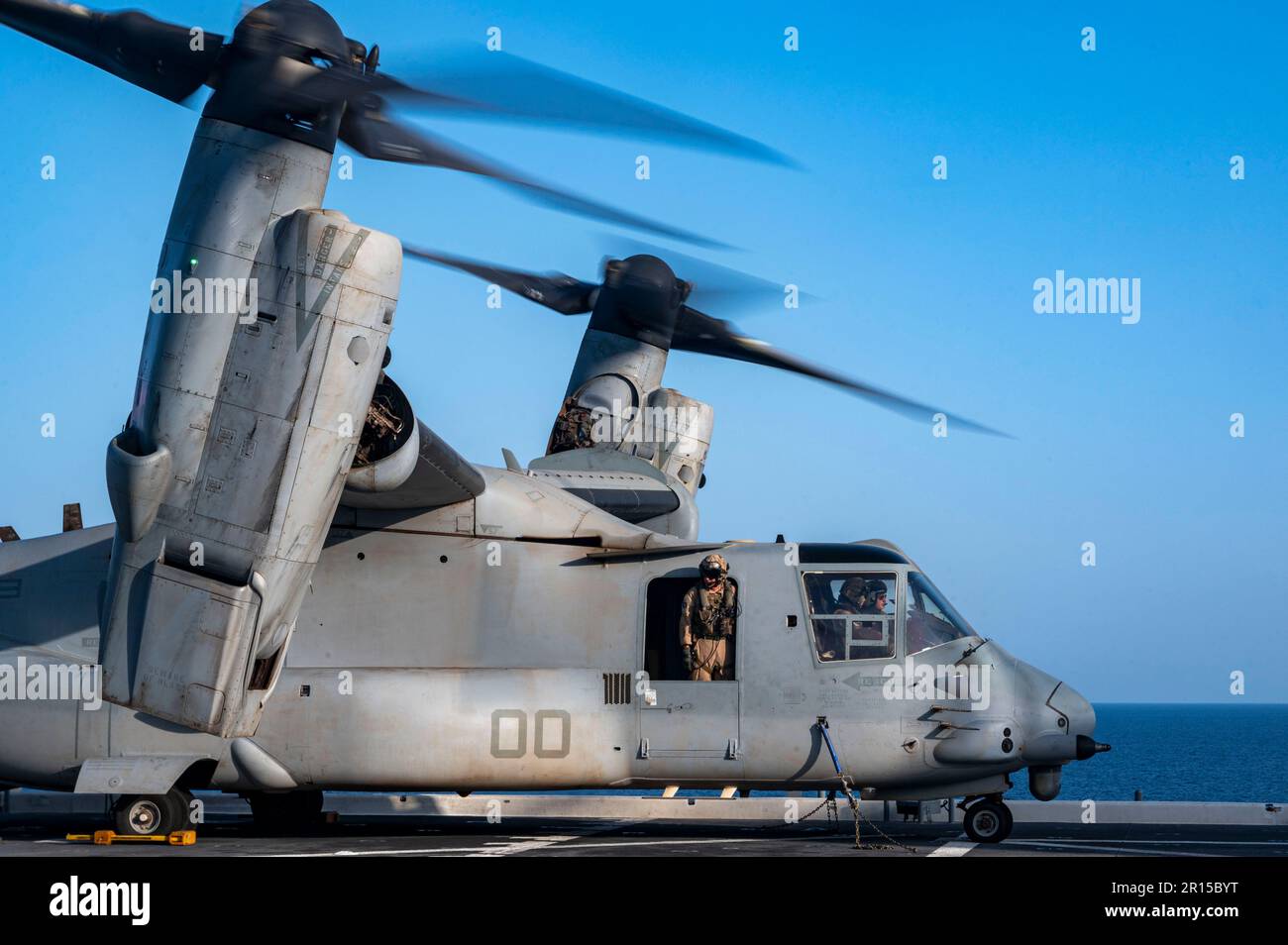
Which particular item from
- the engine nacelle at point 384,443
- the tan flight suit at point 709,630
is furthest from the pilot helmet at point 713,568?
the engine nacelle at point 384,443

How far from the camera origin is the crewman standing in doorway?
13.9 meters

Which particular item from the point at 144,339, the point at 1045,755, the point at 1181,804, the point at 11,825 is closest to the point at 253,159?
the point at 144,339

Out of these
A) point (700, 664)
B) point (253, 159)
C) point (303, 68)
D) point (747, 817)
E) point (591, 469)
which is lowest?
point (747, 817)

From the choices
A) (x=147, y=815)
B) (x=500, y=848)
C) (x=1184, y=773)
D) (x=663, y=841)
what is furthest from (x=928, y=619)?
(x=1184, y=773)

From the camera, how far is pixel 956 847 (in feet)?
41.5

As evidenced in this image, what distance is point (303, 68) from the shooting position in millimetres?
11281

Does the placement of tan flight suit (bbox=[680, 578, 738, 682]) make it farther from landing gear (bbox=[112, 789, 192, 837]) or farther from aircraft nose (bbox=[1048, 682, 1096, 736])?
landing gear (bbox=[112, 789, 192, 837])

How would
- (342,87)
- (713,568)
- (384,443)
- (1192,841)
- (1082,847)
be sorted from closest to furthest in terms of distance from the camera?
(342,87) < (384,443) < (1082,847) < (713,568) < (1192,841)

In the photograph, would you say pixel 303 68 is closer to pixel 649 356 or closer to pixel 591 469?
pixel 591 469

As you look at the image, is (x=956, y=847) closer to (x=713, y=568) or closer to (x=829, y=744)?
(x=829, y=744)

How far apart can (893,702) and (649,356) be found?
26.0 feet

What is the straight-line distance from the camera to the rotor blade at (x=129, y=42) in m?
11.1

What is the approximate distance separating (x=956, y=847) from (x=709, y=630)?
3160 mm
